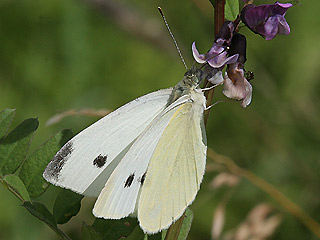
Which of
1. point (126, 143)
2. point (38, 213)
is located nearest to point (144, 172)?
point (126, 143)

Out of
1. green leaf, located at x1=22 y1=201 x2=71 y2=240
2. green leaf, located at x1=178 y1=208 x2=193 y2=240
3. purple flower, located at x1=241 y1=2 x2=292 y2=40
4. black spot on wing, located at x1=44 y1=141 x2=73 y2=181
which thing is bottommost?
green leaf, located at x1=178 y1=208 x2=193 y2=240

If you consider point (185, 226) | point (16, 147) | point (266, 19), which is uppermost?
point (266, 19)

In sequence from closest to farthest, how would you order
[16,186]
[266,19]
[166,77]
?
[266,19] → [16,186] → [166,77]

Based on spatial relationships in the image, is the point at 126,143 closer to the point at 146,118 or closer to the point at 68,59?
the point at 146,118

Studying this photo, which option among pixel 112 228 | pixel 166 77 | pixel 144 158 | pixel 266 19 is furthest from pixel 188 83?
pixel 166 77

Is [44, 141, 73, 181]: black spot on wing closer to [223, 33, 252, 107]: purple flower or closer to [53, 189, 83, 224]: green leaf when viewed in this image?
[53, 189, 83, 224]: green leaf

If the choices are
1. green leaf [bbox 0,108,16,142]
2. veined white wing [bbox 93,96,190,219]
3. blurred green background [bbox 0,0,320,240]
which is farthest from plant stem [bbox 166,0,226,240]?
blurred green background [bbox 0,0,320,240]

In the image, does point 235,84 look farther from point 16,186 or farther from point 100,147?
point 16,186
